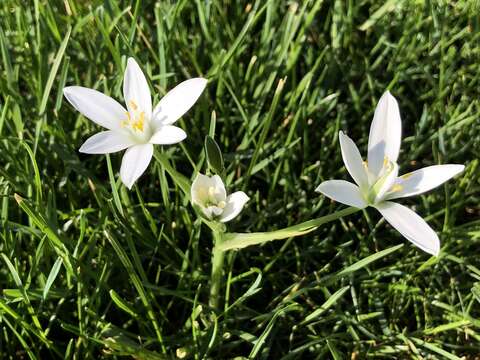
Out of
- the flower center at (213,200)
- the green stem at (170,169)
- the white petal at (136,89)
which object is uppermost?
the white petal at (136,89)

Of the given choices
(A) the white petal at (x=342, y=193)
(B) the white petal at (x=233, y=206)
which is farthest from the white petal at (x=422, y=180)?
(B) the white petal at (x=233, y=206)

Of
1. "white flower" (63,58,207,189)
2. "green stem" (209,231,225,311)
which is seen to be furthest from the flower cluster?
"green stem" (209,231,225,311)

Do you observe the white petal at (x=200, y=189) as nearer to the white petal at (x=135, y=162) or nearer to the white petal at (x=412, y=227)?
the white petal at (x=135, y=162)

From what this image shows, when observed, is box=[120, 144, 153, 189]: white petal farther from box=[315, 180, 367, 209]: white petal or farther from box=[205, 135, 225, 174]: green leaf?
box=[315, 180, 367, 209]: white petal

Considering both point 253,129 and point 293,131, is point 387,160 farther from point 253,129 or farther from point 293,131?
point 253,129

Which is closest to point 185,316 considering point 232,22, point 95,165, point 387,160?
point 95,165
